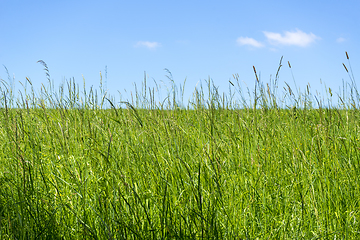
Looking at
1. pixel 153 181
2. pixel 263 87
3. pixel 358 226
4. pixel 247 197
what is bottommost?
pixel 358 226

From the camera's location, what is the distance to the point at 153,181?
4.81 feet

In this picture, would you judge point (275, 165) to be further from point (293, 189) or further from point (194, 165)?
point (194, 165)

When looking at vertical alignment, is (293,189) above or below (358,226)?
above

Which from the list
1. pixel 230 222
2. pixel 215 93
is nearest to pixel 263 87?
pixel 215 93

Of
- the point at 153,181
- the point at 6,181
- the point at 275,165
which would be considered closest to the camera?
the point at 153,181

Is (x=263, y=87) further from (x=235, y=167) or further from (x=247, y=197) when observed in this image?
(x=247, y=197)

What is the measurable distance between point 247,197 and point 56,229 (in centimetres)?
94

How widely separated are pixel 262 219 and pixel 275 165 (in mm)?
513

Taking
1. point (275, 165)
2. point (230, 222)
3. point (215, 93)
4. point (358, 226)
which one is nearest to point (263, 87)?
point (215, 93)

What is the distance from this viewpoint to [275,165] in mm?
1806

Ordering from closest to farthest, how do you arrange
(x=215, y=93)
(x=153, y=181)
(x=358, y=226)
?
(x=358, y=226) → (x=153, y=181) → (x=215, y=93)

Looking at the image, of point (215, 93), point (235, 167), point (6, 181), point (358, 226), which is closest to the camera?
point (358, 226)

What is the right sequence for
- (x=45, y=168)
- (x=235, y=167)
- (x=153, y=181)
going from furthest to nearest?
(x=45, y=168) → (x=235, y=167) → (x=153, y=181)

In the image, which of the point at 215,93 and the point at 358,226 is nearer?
the point at 358,226
